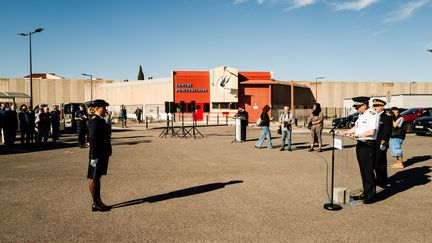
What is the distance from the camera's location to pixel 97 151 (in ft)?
17.2

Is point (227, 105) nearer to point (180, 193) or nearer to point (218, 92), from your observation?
point (218, 92)

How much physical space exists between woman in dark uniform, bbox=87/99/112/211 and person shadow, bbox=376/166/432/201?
5.04m

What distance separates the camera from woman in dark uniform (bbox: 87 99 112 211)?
5.21 m

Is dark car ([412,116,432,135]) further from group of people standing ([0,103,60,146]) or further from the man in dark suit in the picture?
the man in dark suit

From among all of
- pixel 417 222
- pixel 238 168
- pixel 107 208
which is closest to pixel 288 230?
pixel 417 222

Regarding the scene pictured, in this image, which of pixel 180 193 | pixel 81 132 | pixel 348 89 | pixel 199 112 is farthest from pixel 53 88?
pixel 180 193

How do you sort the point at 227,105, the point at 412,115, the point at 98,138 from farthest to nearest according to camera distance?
the point at 227,105
the point at 412,115
the point at 98,138

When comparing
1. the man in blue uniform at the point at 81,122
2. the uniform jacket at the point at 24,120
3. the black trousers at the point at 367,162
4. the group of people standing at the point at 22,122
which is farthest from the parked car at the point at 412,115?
the uniform jacket at the point at 24,120

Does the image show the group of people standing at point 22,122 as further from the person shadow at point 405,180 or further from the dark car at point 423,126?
the dark car at point 423,126

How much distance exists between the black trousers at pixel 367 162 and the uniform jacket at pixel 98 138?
4.39 metres

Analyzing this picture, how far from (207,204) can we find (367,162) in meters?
2.89

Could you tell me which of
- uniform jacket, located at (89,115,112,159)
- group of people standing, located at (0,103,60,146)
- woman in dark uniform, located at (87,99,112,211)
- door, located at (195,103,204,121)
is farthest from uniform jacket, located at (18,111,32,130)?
door, located at (195,103,204,121)

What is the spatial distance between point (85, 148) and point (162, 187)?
8317 millimetres

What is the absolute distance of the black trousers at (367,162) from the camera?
560 cm
